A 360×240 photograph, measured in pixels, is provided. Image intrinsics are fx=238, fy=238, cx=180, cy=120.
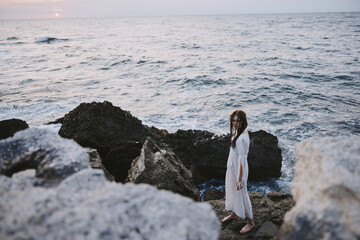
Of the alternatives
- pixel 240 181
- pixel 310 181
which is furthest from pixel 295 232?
pixel 240 181

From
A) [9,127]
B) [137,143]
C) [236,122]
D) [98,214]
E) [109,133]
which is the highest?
[98,214]

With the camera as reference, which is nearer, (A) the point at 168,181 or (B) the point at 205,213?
(B) the point at 205,213

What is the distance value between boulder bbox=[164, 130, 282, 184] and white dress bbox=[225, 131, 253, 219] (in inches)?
88.5

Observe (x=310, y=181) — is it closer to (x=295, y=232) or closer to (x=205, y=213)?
(x=295, y=232)

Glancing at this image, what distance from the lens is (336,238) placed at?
50.6 inches

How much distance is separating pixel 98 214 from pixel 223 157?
17.7 ft

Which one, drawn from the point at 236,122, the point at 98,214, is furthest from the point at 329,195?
the point at 236,122

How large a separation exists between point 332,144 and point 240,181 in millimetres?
2410

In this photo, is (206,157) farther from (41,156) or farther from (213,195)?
(41,156)

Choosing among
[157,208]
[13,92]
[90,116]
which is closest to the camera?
[157,208]

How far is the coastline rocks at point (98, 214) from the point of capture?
1.27 meters

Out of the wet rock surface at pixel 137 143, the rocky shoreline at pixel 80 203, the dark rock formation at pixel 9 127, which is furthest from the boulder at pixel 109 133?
the rocky shoreline at pixel 80 203

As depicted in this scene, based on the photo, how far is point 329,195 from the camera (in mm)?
1451

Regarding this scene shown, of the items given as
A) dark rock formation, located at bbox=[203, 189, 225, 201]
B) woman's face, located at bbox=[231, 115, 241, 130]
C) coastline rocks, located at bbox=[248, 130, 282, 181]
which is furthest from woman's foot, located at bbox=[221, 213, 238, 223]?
coastline rocks, located at bbox=[248, 130, 282, 181]
